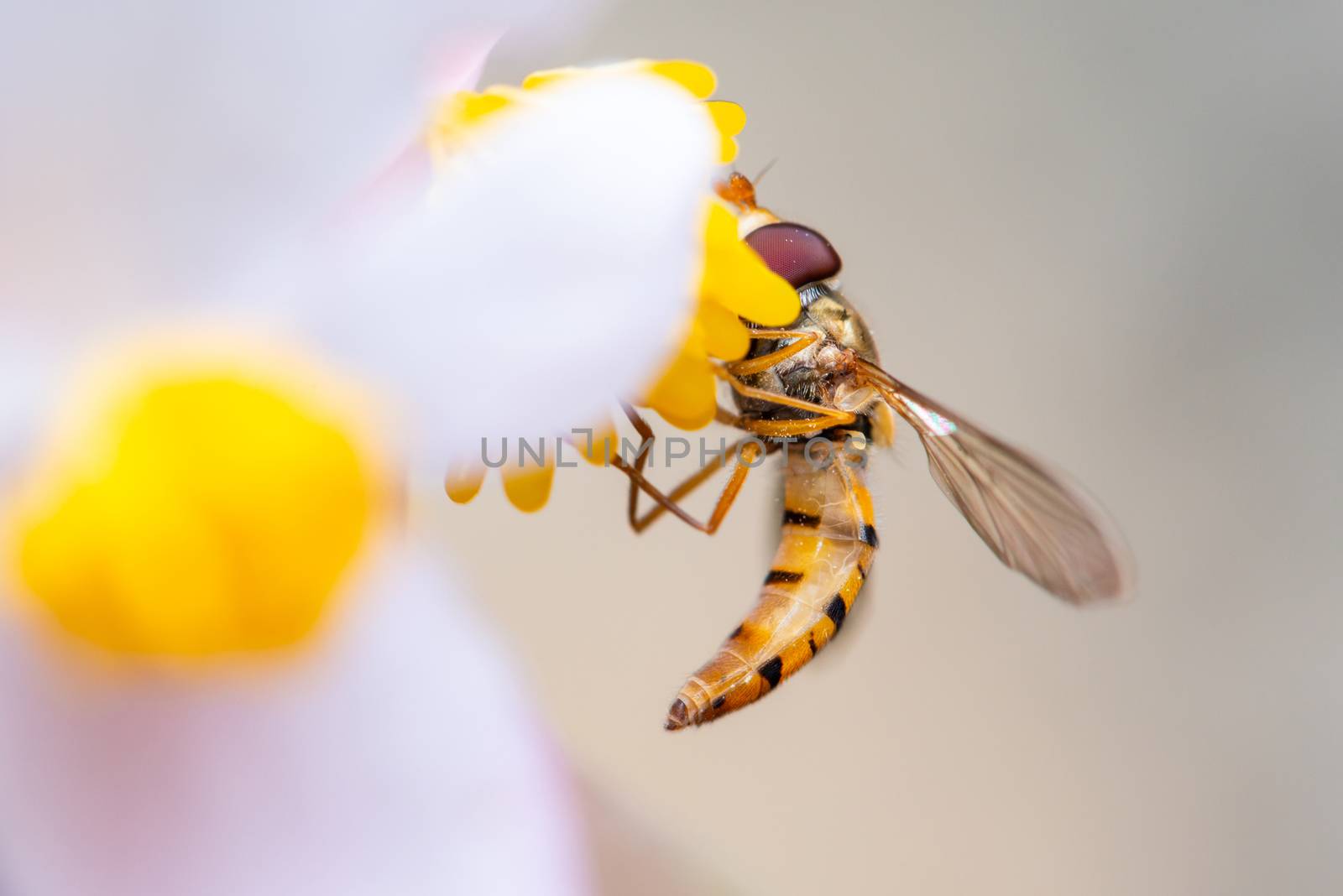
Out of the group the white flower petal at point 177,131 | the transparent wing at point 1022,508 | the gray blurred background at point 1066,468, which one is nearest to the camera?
the white flower petal at point 177,131

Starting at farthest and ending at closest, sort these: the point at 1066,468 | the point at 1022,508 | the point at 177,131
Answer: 1. the point at 1066,468
2. the point at 1022,508
3. the point at 177,131

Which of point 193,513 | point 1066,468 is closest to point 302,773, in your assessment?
point 193,513

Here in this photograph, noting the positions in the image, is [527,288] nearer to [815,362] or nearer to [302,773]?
[302,773]

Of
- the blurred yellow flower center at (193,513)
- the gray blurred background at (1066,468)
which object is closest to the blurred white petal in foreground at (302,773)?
the blurred yellow flower center at (193,513)

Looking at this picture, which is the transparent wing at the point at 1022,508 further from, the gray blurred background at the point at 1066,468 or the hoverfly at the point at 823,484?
the gray blurred background at the point at 1066,468

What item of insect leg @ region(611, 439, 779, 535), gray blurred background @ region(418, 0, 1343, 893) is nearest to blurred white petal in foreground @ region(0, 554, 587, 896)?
insect leg @ region(611, 439, 779, 535)

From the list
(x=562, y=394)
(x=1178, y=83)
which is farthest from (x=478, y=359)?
(x=1178, y=83)
